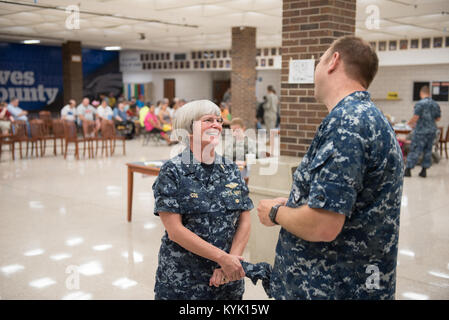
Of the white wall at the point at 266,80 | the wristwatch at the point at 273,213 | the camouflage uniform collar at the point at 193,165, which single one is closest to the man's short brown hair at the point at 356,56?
the wristwatch at the point at 273,213

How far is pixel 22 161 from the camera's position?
10469 mm

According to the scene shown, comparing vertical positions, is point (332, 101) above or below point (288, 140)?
above

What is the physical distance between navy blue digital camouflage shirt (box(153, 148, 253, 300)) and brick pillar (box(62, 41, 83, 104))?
17.5 m

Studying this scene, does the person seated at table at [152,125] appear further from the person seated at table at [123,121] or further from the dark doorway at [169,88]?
the dark doorway at [169,88]

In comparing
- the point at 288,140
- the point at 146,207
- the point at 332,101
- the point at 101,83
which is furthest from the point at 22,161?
the point at 101,83

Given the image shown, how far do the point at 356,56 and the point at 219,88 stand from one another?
2280cm

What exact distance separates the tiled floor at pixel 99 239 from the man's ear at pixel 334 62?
2.41 m

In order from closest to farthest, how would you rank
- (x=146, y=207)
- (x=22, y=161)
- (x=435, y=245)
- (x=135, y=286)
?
1. (x=135, y=286)
2. (x=435, y=245)
3. (x=146, y=207)
4. (x=22, y=161)

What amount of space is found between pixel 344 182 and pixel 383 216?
0.82ft

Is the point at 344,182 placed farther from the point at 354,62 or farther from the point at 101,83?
the point at 101,83

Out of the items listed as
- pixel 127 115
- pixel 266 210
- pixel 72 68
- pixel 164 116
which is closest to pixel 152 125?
pixel 164 116

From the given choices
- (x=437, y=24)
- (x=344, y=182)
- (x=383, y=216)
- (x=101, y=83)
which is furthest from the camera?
(x=101, y=83)

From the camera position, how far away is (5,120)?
11.8 m
